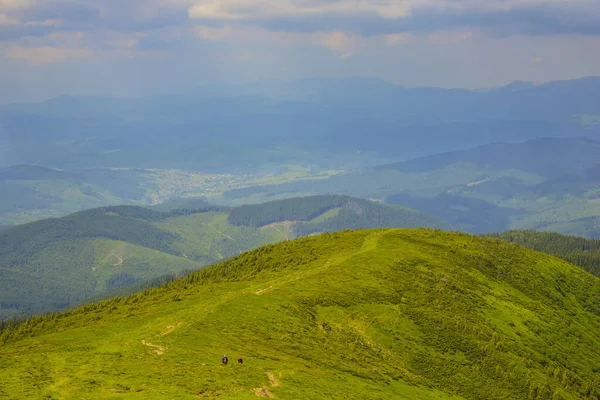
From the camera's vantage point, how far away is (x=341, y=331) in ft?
236

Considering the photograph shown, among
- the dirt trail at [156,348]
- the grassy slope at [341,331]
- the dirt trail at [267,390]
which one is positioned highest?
the dirt trail at [156,348]

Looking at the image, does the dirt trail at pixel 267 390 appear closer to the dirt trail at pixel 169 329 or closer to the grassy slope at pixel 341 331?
the grassy slope at pixel 341 331

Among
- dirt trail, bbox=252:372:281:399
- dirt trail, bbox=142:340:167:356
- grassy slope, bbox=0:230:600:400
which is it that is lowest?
grassy slope, bbox=0:230:600:400

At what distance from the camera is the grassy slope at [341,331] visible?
165 ft

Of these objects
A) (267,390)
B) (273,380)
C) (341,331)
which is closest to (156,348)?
(273,380)

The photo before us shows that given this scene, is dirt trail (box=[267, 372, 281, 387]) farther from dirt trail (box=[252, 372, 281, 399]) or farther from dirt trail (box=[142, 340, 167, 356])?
dirt trail (box=[142, 340, 167, 356])

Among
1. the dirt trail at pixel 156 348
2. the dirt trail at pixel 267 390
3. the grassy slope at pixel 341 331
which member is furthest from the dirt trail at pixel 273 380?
the dirt trail at pixel 156 348

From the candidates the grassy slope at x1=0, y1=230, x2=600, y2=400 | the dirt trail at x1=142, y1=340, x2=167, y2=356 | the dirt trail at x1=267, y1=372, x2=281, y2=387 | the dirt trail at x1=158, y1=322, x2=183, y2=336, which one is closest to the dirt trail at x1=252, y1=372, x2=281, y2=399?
the dirt trail at x1=267, y1=372, x2=281, y2=387

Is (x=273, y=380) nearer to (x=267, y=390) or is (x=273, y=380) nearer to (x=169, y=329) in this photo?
(x=267, y=390)

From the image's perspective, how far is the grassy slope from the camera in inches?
1975

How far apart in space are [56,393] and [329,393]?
73.1 ft

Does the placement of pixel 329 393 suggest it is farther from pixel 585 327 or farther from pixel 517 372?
pixel 585 327

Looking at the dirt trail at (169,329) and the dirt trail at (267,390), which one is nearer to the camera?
the dirt trail at (267,390)

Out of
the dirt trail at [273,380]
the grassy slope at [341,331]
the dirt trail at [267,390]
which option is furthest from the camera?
the grassy slope at [341,331]
